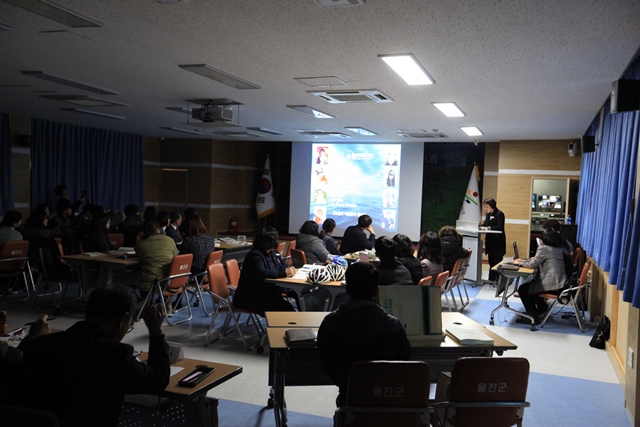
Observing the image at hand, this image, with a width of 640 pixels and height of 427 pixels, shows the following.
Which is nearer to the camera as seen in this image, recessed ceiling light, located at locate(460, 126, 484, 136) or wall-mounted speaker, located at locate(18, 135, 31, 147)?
recessed ceiling light, located at locate(460, 126, 484, 136)

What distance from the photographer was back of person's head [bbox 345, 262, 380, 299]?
295 centimetres

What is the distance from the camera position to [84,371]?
2.06m

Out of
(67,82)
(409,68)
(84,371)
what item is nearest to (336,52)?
(409,68)

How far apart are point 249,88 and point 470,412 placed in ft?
15.3

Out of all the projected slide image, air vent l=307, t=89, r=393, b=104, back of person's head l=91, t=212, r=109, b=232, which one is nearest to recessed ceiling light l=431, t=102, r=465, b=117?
air vent l=307, t=89, r=393, b=104

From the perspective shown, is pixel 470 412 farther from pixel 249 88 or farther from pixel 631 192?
pixel 249 88

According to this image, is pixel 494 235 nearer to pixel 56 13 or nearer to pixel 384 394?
pixel 384 394

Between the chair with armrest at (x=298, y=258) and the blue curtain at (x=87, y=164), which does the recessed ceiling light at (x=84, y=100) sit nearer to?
the blue curtain at (x=87, y=164)

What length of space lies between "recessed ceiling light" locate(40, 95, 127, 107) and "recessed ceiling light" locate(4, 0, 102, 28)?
3810 millimetres

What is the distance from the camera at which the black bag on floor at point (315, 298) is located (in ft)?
18.6

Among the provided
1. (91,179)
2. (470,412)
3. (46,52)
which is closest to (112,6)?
(46,52)

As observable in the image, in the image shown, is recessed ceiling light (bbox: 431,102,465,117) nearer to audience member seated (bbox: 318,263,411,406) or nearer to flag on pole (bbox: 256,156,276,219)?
audience member seated (bbox: 318,263,411,406)

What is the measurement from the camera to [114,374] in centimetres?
210

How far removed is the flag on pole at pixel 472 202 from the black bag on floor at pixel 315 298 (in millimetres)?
7130
